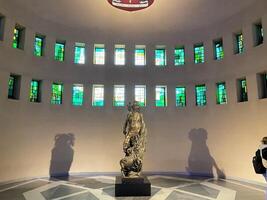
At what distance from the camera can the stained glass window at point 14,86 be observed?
29.7 feet

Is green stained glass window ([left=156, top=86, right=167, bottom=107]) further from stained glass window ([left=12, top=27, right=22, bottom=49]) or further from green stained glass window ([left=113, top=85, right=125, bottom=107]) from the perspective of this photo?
stained glass window ([left=12, top=27, right=22, bottom=49])

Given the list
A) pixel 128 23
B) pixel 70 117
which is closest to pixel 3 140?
pixel 70 117

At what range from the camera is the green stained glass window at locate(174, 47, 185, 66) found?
1127 cm

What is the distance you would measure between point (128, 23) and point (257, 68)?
6.04m

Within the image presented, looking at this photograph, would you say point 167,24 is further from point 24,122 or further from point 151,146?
Answer: point 24,122

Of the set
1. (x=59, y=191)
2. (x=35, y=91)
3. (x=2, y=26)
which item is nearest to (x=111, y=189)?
(x=59, y=191)

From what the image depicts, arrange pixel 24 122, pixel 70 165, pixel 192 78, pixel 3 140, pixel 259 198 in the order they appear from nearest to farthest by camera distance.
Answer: pixel 259 198, pixel 3 140, pixel 24 122, pixel 70 165, pixel 192 78

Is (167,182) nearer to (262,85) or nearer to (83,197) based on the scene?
(83,197)

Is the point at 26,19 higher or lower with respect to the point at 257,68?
higher

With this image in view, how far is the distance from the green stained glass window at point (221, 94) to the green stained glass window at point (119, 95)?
461 cm

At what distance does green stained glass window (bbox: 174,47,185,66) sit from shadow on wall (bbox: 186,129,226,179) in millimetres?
3570

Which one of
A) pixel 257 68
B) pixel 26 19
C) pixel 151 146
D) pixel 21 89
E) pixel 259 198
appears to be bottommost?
pixel 259 198

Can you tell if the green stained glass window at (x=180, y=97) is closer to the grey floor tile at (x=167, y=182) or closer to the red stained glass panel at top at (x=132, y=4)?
the grey floor tile at (x=167, y=182)

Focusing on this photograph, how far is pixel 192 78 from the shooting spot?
35.0 ft
